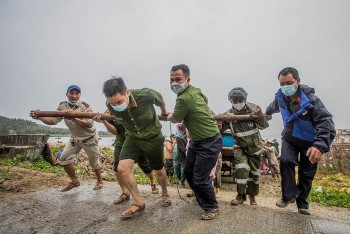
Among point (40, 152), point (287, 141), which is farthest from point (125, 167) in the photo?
point (40, 152)

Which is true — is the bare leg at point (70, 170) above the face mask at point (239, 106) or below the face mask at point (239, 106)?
below

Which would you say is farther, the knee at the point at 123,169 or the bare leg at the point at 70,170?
the bare leg at the point at 70,170

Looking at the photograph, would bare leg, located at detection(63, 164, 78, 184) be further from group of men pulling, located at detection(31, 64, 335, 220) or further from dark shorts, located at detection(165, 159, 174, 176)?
dark shorts, located at detection(165, 159, 174, 176)

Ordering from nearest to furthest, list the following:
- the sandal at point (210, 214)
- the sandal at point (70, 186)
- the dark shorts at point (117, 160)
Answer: the sandal at point (210, 214)
the dark shorts at point (117, 160)
the sandal at point (70, 186)

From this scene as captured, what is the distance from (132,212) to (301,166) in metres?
2.61

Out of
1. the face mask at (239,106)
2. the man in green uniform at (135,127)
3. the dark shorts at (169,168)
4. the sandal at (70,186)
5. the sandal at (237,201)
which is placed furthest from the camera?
the dark shorts at (169,168)

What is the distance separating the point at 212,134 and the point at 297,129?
1.24 metres

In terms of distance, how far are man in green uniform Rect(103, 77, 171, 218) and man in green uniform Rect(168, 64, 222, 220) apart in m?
0.48

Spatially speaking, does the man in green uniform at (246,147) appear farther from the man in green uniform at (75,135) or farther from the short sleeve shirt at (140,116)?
the man in green uniform at (75,135)

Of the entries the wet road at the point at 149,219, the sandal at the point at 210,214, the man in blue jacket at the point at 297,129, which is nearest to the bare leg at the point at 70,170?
the wet road at the point at 149,219

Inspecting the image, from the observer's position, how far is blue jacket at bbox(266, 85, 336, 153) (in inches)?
115

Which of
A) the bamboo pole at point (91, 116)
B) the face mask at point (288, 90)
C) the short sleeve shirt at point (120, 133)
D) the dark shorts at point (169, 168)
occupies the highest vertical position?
the face mask at point (288, 90)

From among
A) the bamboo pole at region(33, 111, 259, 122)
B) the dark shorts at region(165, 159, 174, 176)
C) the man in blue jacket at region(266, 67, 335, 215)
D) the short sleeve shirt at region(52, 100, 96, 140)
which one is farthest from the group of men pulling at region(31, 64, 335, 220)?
the dark shorts at region(165, 159, 174, 176)

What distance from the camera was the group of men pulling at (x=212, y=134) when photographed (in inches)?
125
